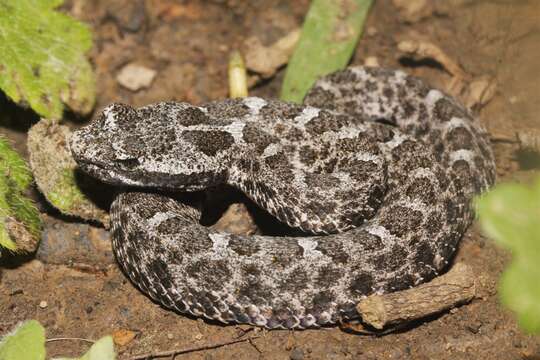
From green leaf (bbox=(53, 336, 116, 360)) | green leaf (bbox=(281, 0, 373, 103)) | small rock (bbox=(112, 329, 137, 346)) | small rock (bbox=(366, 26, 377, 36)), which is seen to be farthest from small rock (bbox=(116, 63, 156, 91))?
green leaf (bbox=(53, 336, 116, 360))

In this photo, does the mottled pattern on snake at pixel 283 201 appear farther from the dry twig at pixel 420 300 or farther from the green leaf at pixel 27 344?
the green leaf at pixel 27 344

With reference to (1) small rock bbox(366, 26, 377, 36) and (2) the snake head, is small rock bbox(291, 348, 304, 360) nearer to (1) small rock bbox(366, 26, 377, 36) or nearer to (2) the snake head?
(2) the snake head

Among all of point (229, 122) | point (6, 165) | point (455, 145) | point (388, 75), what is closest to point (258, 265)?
point (229, 122)

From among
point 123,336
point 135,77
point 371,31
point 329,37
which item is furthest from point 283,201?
point 371,31

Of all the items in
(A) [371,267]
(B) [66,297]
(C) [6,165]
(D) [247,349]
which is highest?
(A) [371,267]

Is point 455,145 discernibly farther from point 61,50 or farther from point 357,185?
point 61,50

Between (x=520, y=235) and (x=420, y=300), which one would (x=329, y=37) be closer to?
(x=420, y=300)

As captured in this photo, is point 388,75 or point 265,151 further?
point 388,75
